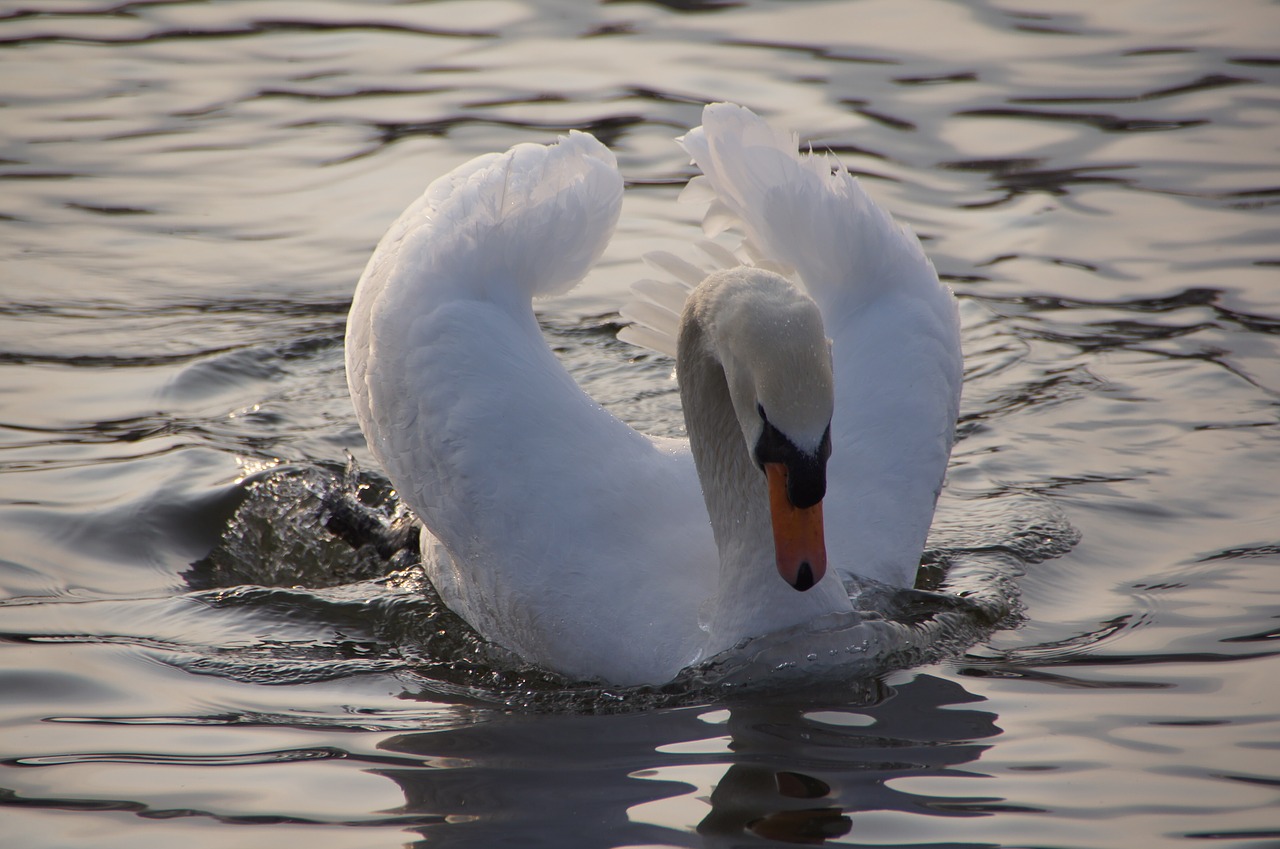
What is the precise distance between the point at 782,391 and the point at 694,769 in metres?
1.12

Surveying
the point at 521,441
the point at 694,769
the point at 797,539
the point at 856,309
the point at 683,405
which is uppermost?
the point at 856,309

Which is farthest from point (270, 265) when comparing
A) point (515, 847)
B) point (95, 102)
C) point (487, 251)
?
point (515, 847)

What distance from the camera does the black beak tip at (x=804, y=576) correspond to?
4.96 m

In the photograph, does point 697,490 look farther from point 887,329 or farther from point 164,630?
point 164,630

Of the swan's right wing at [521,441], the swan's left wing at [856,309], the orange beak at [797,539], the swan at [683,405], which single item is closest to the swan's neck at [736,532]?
the swan at [683,405]

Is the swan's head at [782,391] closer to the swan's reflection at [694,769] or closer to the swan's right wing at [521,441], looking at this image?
the swan's reflection at [694,769]

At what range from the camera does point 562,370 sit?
6.25m

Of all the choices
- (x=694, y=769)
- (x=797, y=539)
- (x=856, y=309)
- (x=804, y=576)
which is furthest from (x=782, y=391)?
(x=856, y=309)

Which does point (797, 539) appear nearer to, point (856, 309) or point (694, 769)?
point (694, 769)

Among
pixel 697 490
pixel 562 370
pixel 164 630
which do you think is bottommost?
pixel 164 630

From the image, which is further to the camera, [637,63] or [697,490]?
[637,63]

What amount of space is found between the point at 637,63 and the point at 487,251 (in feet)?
22.0

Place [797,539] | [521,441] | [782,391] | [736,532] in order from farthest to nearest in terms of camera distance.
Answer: [521,441] < [736,532] < [797,539] < [782,391]

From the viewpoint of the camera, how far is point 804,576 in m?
4.96
